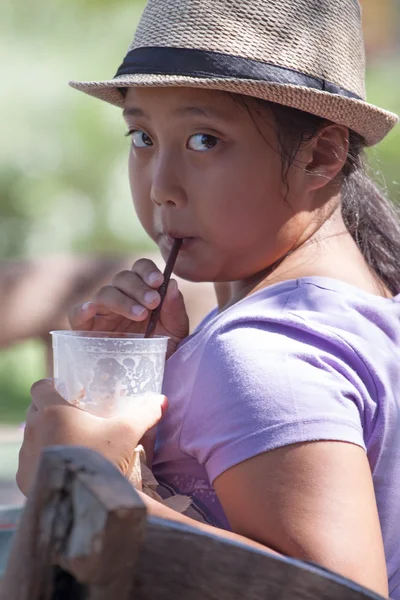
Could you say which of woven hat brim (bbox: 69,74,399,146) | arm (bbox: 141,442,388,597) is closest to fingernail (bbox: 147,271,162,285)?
woven hat brim (bbox: 69,74,399,146)

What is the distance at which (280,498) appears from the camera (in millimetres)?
1366

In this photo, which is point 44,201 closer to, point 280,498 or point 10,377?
point 10,377

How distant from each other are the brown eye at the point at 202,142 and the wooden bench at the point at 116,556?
0.98 meters

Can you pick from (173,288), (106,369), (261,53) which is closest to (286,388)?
(106,369)

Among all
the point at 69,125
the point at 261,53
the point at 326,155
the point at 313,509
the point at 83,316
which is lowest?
the point at 313,509

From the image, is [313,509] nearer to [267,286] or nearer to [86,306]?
[267,286]

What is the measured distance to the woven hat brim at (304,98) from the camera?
1.66m

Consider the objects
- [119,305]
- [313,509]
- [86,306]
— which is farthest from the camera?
[86,306]

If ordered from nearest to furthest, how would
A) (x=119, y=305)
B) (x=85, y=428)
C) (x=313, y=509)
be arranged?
(x=313, y=509) < (x=85, y=428) < (x=119, y=305)

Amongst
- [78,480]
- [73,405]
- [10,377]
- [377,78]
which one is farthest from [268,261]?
[377,78]

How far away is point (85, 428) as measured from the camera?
1.48m

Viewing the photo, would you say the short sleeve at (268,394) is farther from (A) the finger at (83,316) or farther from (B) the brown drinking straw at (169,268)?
(A) the finger at (83,316)

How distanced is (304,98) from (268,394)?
599 millimetres

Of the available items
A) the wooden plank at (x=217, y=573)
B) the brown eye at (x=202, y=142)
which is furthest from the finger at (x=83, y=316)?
the wooden plank at (x=217, y=573)
